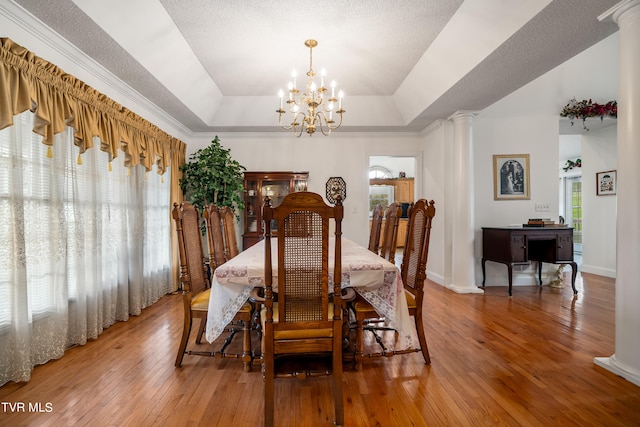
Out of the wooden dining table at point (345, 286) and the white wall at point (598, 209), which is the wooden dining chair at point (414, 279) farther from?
the white wall at point (598, 209)

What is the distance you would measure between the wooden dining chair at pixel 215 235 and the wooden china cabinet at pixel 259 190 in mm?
2269

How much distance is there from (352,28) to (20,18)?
2461 millimetres

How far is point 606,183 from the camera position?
5137 mm

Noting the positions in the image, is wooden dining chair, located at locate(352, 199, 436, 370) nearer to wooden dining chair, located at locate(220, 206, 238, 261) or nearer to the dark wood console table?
wooden dining chair, located at locate(220, 206, 238, 261)

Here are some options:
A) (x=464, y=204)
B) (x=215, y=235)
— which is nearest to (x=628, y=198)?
(x=464, y=204)

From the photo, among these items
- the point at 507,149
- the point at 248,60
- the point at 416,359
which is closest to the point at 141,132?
the point at 248,60

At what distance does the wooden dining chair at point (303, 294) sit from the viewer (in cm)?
146

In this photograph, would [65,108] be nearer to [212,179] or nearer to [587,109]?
[212,179]

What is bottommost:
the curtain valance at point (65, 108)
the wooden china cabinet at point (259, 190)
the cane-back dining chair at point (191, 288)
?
the cane-back dining chair at point (191, 288)

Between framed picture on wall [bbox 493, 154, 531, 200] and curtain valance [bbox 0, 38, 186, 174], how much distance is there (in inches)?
182

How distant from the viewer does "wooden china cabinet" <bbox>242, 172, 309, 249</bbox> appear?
4.98 metres

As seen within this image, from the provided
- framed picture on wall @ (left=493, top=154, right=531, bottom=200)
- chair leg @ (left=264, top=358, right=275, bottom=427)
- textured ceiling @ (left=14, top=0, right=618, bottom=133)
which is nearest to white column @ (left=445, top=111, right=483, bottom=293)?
textured ceiling @ (left=14, top=0, right=618, bottom=133)

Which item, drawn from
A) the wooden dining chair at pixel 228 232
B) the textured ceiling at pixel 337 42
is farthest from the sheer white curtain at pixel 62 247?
the wooden dining chair at pixel 228 232

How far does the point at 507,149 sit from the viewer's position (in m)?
4.55
